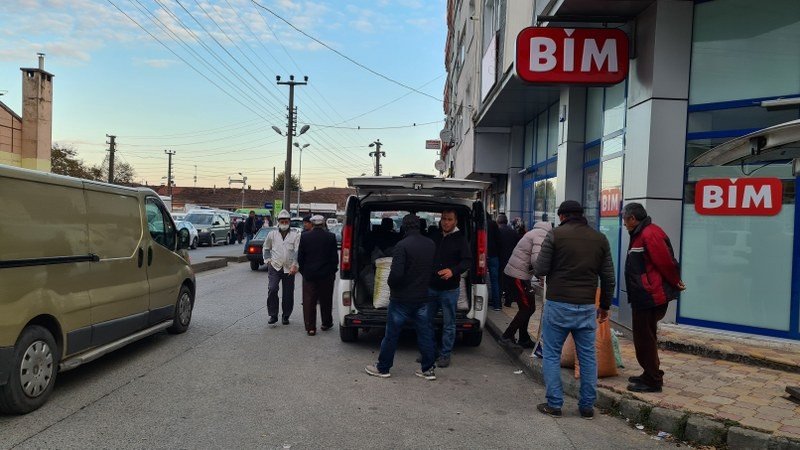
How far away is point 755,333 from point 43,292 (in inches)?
319

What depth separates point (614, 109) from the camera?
9.85 meters

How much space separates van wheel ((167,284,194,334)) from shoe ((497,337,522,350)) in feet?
15.0

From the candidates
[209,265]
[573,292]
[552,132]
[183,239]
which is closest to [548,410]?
[573,292]

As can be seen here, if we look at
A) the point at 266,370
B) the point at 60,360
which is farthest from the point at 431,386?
the point at 60,360

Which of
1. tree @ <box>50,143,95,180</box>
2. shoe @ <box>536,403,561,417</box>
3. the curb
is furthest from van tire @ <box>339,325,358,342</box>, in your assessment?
tree @ <box>50,143,95,180</box>

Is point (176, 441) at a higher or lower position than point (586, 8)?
lower

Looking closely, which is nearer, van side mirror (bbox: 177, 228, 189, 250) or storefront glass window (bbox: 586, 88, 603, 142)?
van side mirror (bbox: 177, 228, 189, 250)

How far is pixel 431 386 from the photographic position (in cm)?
590

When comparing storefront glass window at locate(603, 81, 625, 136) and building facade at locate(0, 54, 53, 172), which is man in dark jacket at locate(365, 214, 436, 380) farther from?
building facade at locate(0, 54, 53, 172)

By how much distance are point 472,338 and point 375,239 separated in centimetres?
221

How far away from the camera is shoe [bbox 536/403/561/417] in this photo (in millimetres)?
5023

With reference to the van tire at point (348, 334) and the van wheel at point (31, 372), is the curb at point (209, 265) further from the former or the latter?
the van wheel at point (31, 372)

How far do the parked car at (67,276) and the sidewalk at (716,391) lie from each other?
15.4ft

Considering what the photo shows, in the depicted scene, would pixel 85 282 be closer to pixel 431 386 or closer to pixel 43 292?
pixel 43 292
